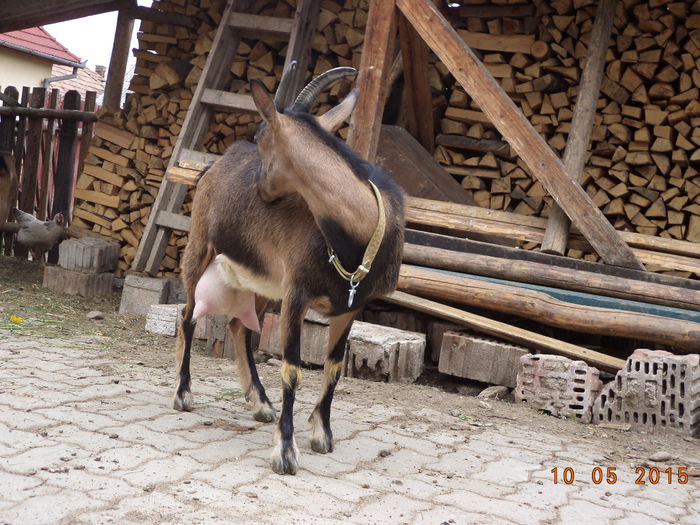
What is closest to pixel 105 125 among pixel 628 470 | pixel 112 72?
pixel 112 72

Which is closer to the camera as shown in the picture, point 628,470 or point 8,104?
point 628,470

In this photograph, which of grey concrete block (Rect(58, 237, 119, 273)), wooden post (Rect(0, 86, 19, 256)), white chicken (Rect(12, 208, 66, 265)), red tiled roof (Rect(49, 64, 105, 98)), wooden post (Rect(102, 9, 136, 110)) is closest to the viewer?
grey concrete block (Rect(58, 237, 119, 273))

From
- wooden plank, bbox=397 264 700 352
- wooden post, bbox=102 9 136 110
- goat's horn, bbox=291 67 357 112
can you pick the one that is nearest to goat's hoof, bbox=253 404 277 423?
goat's horn, bbox=291 67 357 112

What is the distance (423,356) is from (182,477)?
2824 mm

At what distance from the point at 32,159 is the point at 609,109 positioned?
23.7 feet

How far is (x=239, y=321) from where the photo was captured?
471 centimetres

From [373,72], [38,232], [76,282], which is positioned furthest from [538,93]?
[38,232]

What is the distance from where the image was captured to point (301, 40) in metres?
7.72

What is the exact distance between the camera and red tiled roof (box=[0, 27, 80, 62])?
20.7 meters

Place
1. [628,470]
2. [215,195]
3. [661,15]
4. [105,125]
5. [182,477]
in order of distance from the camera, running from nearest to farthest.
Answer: [182,477], [628,470], [215,195], [661,15], [105,125]

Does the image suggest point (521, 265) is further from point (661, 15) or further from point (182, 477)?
point (182, 477)

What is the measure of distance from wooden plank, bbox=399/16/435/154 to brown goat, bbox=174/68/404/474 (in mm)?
2683

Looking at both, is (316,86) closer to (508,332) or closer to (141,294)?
(508,332)

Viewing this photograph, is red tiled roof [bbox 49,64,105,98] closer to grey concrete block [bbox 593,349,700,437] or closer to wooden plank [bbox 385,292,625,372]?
wooden plank [bbox 385,292,625,372]
